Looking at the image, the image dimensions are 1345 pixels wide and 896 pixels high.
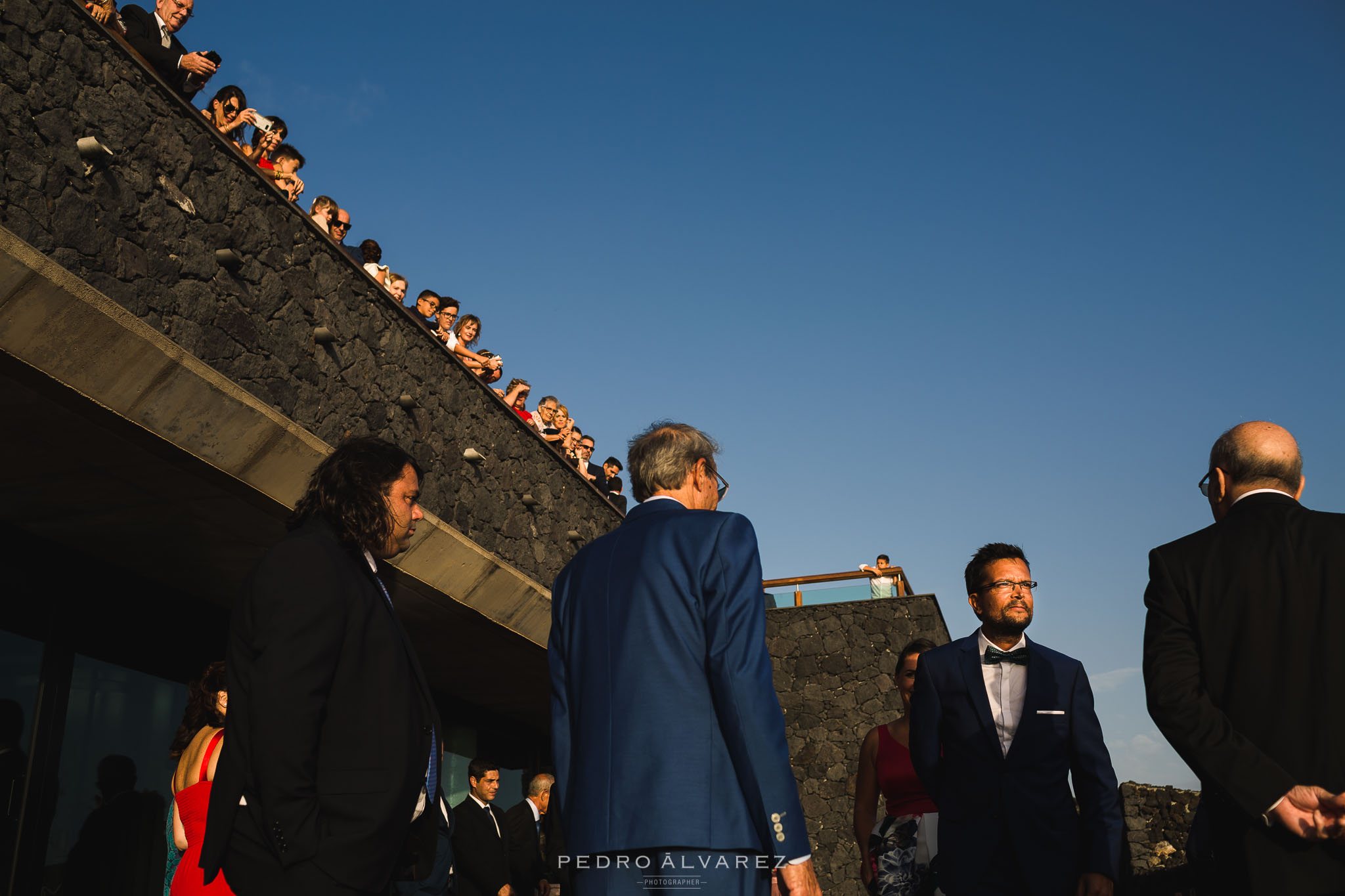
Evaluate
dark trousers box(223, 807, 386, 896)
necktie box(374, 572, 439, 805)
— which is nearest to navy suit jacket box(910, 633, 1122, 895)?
necktie box(374, 572, 439, 805)

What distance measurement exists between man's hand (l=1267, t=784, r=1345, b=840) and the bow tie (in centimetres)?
190

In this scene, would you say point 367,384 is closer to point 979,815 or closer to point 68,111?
point 68,111

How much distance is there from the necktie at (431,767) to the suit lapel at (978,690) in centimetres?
238

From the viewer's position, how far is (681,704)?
110 inches

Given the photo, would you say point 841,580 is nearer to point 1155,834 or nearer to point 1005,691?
point 1155,834

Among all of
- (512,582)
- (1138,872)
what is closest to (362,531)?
(512,582)

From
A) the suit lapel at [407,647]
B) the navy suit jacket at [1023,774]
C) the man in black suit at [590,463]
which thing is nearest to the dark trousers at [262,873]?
the suit lapel at [407,647]

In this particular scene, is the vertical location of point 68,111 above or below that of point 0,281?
above

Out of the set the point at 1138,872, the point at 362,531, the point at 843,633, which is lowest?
the point at 1138,872

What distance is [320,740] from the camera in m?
2.56

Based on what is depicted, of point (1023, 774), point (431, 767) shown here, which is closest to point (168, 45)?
point (431, 767)

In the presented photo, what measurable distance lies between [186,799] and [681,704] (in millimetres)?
2562

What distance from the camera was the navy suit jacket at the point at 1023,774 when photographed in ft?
13.2

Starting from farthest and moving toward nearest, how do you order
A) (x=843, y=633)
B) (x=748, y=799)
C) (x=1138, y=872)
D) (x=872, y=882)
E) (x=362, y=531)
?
(x=843, y=633) → (x=1138, y=872) → (x=872, y=882) → (x=362, y=531) → (x=748, y=799)
